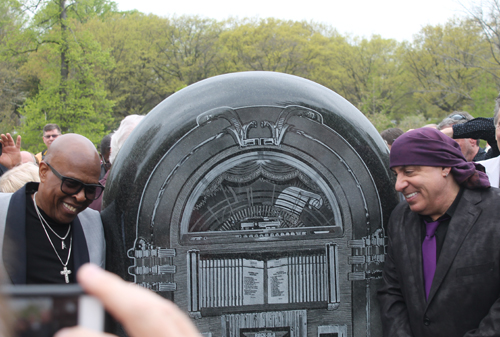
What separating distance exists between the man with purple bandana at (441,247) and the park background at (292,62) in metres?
19.5

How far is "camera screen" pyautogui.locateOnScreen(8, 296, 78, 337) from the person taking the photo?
0.50 meters

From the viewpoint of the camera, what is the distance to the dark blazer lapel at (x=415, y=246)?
7.08 feet

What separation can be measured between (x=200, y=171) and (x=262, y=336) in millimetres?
1006

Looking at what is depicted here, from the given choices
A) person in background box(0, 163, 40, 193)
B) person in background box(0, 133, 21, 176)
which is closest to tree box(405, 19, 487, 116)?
person in background box(0, 133, 21, 176)

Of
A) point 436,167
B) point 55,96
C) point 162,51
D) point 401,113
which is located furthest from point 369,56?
point 436,167

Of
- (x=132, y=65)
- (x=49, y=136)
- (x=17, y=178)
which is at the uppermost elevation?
(x=132, y=65)

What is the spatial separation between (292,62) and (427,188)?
3135 cm

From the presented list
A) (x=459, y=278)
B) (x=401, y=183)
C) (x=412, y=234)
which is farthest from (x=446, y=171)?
(x=459, y=278)

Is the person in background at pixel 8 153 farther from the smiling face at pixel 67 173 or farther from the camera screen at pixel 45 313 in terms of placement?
the camera screen at pixel 45 313

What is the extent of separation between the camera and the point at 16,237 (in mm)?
2104

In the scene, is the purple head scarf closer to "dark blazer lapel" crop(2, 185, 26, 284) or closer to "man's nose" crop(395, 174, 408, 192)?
"man's nose" crop(395, 174, 408, 192)

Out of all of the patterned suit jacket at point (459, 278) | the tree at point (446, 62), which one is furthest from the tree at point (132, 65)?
the patterned suit jacket at point (459, 278)

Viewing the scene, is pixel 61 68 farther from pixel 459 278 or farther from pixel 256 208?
pixel 459 278

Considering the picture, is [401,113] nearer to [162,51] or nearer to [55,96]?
[162,51]
